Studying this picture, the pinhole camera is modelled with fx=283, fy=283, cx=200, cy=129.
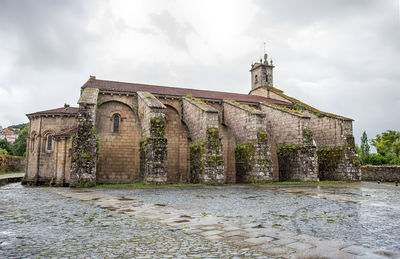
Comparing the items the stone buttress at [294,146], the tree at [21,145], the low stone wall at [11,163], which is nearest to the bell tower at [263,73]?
the stone buttress at [294,146]

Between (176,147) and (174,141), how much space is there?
1.67 feet

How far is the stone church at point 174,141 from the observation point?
17.3 meters

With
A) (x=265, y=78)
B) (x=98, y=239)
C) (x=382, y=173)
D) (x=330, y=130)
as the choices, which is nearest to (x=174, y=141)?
(x=330, y=130)

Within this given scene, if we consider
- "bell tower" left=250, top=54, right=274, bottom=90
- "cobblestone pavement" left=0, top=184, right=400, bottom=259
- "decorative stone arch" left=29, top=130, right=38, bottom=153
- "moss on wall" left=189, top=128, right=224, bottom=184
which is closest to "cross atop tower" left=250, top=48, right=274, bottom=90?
"bell tower" left=250, top=54, right=274, bottom=90

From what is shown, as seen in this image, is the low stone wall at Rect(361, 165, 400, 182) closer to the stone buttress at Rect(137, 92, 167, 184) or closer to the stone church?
the stone church

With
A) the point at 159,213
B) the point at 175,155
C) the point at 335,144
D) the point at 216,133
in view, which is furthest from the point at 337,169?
the point at 159,213

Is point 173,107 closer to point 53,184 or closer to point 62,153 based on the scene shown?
point 62,153

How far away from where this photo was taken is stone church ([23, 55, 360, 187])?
17.3 metres

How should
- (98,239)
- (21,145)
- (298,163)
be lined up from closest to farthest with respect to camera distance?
(98,239), (298,163), (21,145)

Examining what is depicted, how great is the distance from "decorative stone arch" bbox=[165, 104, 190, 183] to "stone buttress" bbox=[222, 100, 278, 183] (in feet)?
14.3

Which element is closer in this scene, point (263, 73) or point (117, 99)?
point (117, 99)

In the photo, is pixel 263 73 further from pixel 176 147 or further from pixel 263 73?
pixel 176 147

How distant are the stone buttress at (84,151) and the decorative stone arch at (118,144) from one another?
3.22m

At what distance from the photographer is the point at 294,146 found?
20984mm
